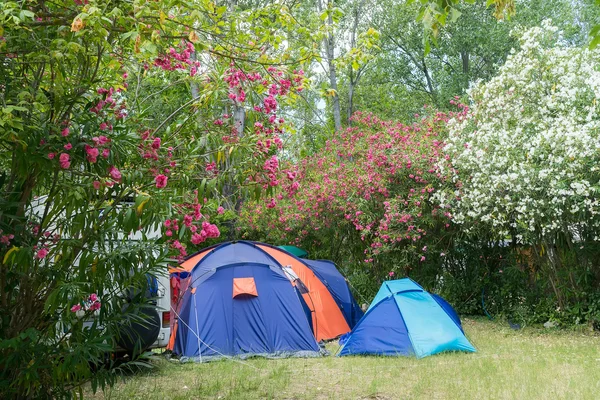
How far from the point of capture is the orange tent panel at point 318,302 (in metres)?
9.75

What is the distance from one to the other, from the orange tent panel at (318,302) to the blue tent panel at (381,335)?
1.50 metres

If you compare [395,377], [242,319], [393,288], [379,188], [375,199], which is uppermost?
[379,188]

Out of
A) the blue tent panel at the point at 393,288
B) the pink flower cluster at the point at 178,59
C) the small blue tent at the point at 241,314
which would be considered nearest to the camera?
the pink flower cluster at the point at 178,59

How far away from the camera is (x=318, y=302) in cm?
999

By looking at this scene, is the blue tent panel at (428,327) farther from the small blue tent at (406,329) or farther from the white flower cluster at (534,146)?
the white flower cluster at (534,146)

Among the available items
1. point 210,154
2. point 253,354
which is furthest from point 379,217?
point 210,154

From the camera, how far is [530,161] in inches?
356

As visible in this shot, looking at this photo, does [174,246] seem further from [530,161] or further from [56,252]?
[530,161]

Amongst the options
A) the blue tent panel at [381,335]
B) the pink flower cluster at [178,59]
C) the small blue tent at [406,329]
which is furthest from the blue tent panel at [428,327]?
the pink flower cluster at [178,59]

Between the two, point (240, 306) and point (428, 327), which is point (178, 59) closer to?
point (240, 306)

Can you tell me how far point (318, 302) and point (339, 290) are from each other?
72cm

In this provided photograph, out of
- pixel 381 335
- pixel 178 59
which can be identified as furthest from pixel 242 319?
pixel 178 59

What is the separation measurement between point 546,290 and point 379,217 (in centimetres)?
322

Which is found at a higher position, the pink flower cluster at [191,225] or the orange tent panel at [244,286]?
the pink flower cluster at [191,225]
